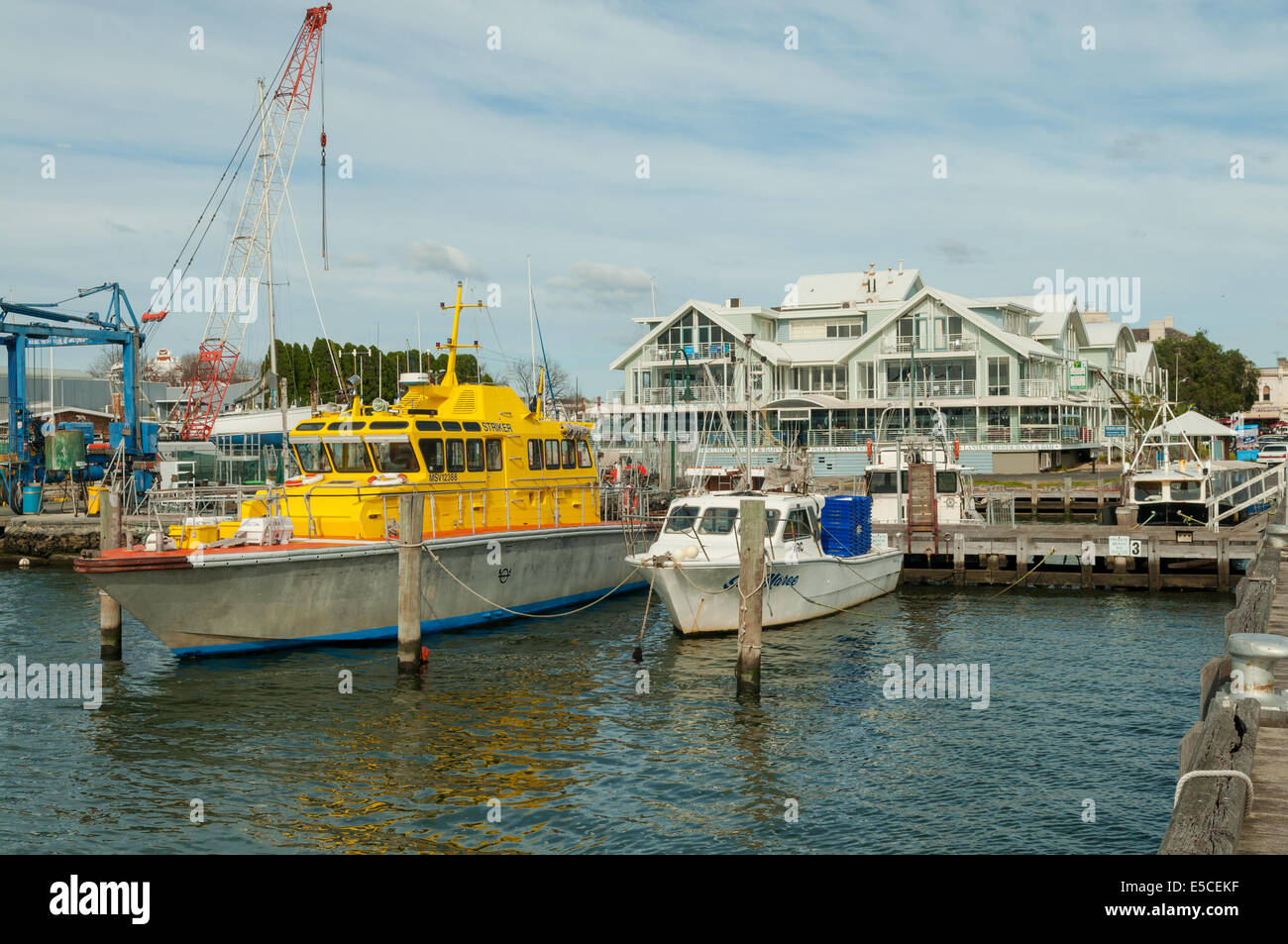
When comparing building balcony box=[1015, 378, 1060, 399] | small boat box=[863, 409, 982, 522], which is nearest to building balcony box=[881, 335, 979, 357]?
building balcony box=[1015, 378, 1060, 399]

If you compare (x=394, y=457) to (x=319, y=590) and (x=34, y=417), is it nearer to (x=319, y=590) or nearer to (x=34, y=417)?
(x=319, y=590)

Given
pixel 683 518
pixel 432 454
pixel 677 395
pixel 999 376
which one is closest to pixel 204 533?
pixel 432 454

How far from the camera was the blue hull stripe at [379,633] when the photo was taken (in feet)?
64.1

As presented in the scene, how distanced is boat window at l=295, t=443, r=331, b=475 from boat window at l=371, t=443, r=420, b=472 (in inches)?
42.3

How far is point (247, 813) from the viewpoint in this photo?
12367 mm

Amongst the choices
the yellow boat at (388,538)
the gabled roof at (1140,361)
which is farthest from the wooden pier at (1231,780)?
the gabled roof at (1140,361)

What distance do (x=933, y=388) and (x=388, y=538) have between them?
161ft

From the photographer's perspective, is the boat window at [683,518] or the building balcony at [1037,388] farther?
the building balcony at [1037,388]

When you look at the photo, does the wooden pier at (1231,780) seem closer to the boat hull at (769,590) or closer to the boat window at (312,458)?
the boat hull at (769,590)

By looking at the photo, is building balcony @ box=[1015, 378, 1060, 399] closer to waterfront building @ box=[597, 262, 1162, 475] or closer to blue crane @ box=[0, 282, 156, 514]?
waterfront building @ box=[597, 262, 1162, 475]

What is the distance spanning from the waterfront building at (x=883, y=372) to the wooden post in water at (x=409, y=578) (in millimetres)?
41081

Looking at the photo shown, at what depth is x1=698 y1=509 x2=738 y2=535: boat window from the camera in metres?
22.4

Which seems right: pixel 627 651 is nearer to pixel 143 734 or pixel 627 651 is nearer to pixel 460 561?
pixel 460 561
